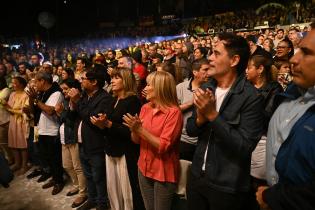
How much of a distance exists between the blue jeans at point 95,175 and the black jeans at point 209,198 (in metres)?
1.50

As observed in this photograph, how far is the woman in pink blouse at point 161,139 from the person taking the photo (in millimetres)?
2414

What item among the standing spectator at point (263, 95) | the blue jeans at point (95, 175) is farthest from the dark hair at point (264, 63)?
the blue jeans at point (95, 175)

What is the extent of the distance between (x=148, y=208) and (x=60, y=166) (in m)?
2.13

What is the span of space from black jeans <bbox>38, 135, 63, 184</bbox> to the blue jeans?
771 mm

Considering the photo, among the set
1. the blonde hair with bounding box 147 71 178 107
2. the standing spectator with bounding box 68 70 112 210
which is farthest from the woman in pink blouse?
the standing spectator with bounding box 68 70 112 210

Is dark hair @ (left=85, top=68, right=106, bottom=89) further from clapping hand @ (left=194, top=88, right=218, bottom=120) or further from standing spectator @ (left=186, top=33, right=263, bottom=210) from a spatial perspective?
clapping hand @ (left=194, top=88, right=218, bottom=120)

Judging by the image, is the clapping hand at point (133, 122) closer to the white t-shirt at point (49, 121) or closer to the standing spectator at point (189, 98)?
the standing spectator at point (189, 98)

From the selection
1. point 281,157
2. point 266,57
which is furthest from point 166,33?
point 281,157

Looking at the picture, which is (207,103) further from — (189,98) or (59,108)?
(59,108)

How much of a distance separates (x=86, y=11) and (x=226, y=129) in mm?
22020

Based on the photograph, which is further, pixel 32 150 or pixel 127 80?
pixel 32 150

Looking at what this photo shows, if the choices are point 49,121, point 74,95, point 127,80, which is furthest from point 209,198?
point 49,121

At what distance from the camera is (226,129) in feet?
5.81

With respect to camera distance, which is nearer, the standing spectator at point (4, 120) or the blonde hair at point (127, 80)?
the blonde hair at point (127, 80)
